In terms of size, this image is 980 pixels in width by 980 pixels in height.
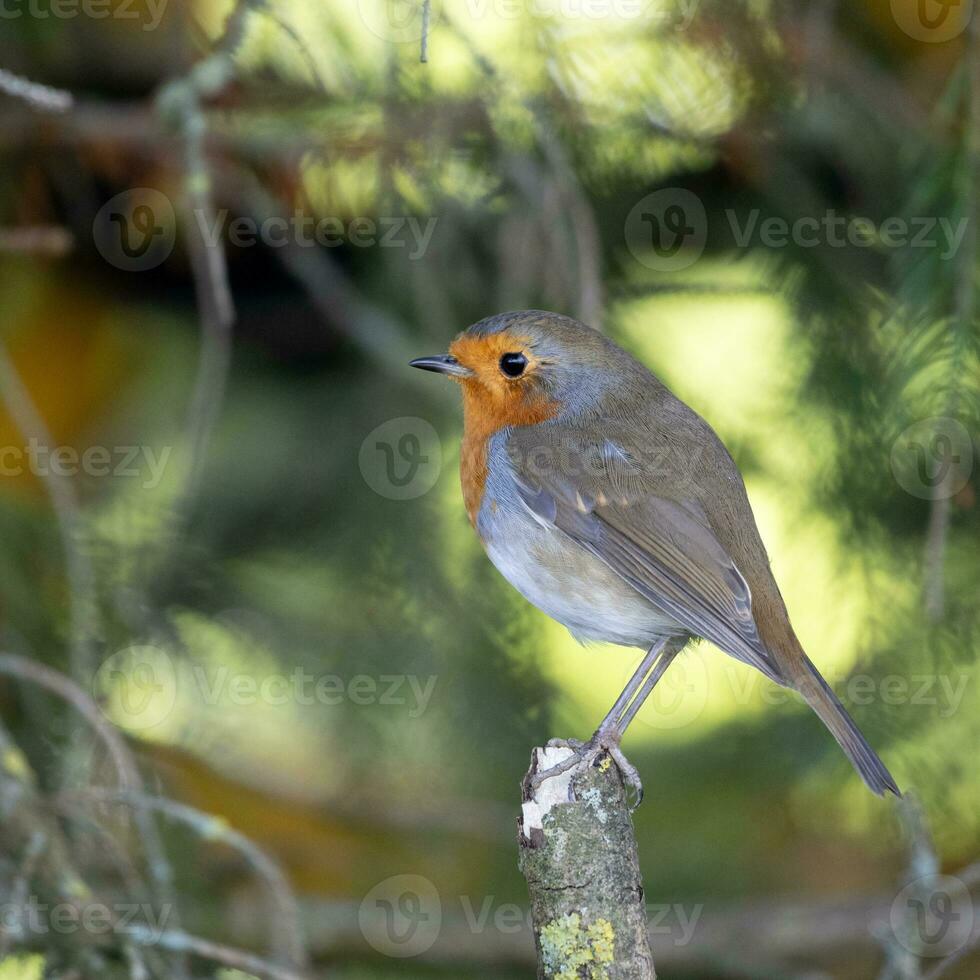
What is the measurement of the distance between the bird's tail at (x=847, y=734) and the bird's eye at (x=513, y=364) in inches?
35.3

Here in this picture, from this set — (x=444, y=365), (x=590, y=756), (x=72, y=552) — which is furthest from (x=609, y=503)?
(x=72, y=552)

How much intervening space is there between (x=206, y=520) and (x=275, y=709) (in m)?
0.58

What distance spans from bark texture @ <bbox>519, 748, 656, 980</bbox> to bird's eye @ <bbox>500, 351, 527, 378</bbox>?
1112 millimetres

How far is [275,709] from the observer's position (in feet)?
12.4

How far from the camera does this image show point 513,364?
9.81 ft

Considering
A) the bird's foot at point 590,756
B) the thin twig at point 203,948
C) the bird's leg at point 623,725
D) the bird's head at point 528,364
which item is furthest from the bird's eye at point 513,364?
the thin twig at point 203,948

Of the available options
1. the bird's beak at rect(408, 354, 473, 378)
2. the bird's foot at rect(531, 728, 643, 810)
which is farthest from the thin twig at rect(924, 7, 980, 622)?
the bird's beak at rect(408, 354, 473, 378)

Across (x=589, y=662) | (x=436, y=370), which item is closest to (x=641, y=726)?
(x=589, y=662)

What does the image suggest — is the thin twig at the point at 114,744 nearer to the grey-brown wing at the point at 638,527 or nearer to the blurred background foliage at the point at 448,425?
the blurred background foliage at the point at 448,425

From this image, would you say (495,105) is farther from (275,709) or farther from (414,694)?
(275,709)

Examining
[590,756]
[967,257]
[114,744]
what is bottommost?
[590,756]

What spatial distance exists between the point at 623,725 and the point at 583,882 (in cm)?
68

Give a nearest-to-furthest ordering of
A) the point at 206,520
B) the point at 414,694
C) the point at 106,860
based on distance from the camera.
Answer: the point at 106,860 < the point at 414,694 < the point at 206,520

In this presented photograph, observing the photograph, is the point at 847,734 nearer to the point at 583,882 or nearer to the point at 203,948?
the point at 583,882
